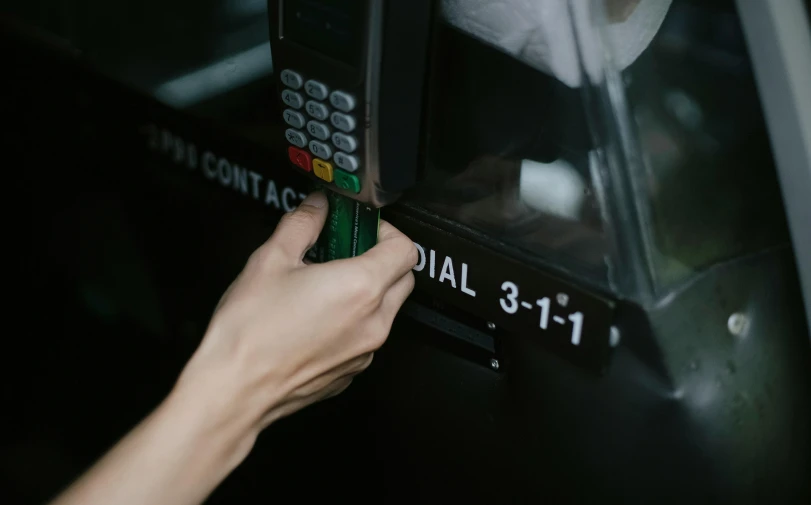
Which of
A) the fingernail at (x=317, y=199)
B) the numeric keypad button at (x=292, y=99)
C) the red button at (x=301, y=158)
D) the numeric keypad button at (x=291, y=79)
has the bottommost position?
the fingernail at (x=317, y=199)

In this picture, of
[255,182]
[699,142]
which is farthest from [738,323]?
[255,182]

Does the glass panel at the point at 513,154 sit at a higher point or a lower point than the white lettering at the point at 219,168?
higher

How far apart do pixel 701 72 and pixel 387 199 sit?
19 cm

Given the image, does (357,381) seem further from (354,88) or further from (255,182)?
A: (354,88)

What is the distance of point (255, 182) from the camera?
0.61 meters

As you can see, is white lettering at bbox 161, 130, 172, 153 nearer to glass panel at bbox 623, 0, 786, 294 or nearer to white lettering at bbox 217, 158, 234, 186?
white lettering at bbox 217, 158, 234, 186

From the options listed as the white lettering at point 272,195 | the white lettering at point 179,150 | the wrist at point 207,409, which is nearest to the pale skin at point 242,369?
the wrist at point 207,409

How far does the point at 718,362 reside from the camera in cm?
46

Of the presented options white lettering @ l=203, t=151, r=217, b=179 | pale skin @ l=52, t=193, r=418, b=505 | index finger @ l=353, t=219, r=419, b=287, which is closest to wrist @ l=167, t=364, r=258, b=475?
pale skin @ l=52, t=193, r=418, b=505

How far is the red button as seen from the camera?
1.63ft

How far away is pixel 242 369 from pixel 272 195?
163 millimetres

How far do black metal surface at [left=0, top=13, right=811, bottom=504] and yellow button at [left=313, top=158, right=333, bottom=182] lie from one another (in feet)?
0.29

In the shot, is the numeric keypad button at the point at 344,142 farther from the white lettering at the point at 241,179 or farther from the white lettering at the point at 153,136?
the white lettering at the point at 153,136

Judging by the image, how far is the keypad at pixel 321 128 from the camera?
458mm
